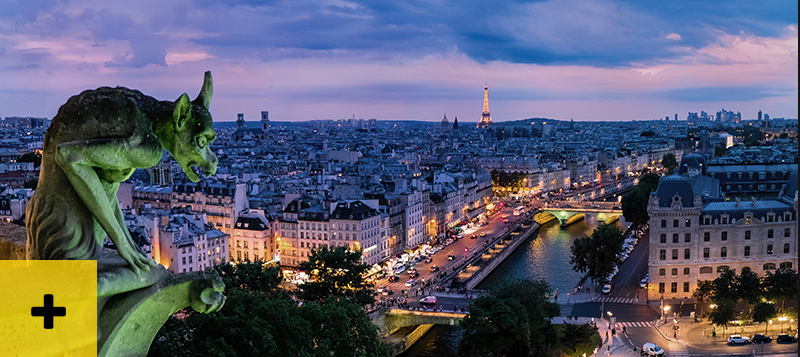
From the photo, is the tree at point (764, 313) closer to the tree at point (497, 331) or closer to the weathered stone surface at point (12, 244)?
the tree at point (497, 331)

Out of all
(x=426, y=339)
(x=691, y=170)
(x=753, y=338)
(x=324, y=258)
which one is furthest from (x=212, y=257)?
(x=691, y=170)

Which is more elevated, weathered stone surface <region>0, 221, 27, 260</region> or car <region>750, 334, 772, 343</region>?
weathered stone surface <region>0, 221, 27, 260</region>

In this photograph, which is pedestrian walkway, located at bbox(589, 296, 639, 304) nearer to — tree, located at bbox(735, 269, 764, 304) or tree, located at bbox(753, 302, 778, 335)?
tree, located at bbox(735, 269, 764, 304)

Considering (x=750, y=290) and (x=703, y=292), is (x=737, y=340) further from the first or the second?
(x=703, y=292)

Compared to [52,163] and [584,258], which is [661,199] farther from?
[52,163]

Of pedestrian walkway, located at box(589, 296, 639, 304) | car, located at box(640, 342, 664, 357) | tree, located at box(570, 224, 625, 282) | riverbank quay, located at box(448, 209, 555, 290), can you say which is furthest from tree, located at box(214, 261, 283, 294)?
tree, located at box(570, 224, 625, 282)
